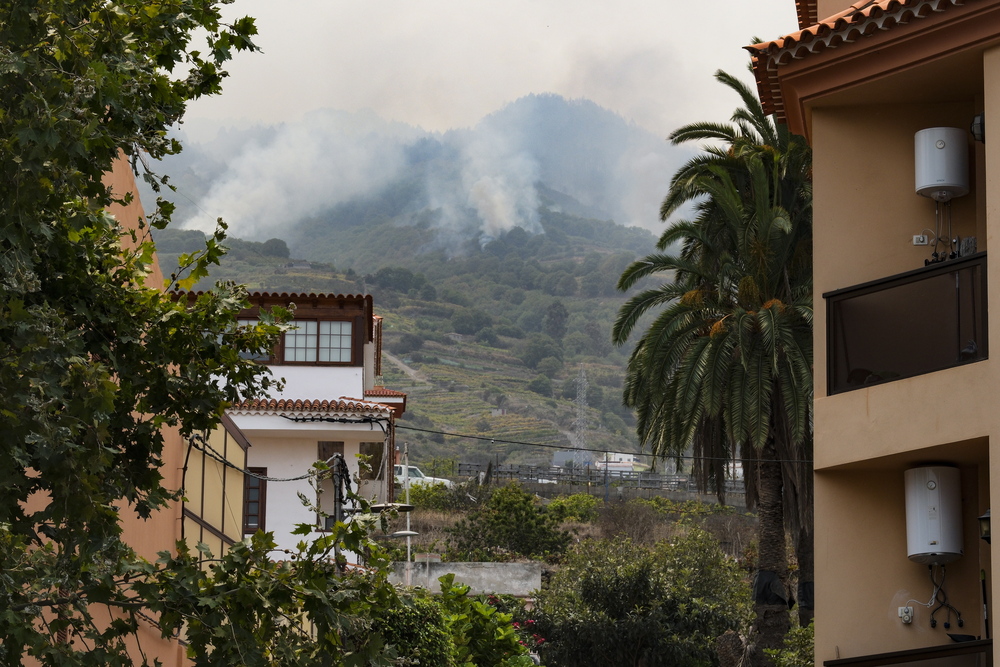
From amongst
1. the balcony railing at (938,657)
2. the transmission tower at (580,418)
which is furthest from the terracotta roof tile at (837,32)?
the transmission tower at (580,418)

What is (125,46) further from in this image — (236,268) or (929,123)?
(236,268)

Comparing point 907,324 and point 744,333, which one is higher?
point 744,333

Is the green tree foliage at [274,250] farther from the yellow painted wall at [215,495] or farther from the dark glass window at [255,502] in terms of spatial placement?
the yellow painted wall at [215,495]

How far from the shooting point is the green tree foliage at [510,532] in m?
41.9

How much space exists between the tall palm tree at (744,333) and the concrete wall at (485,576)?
960cm

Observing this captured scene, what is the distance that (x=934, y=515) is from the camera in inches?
430

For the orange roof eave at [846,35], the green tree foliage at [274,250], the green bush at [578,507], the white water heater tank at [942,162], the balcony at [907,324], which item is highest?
the green tree foliage at [274,250]

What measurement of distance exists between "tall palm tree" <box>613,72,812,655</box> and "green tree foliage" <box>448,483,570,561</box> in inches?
606

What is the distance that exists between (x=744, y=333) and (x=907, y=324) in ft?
42.0

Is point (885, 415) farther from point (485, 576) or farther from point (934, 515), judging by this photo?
point (485, 576)

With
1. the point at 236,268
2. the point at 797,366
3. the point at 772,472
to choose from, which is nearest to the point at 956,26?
the point at 797,366

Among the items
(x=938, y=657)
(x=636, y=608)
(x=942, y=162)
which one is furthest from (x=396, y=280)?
(x=938, y=657)

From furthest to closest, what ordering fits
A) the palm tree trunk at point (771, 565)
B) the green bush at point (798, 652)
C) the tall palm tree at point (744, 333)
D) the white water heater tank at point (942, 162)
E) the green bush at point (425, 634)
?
1. the palm tree trunk at point (771, 565)
2. the tall palm tree at point (744, 333)
3. the green bush at point (798, 652)
4. the green bush at point (425, 634)
5. the white water heater tank at point (942, 162)

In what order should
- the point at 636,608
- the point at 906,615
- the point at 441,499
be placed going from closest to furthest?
the point at 906,615 < the point at 636,608 < the point at 441,499
